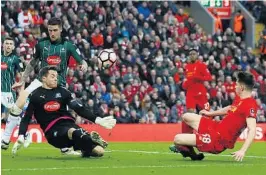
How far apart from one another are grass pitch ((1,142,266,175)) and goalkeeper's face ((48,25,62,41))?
197 centimetres

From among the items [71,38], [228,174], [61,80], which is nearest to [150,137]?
[71,38]

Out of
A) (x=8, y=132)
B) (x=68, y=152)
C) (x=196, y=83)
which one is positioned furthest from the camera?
(x=196, y=83)

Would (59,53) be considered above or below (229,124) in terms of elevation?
above

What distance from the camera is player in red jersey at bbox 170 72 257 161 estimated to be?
521 inches

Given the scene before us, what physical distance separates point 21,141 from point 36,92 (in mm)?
782

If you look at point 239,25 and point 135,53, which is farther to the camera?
point 239,25

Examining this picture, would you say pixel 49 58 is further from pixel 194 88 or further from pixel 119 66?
pixel 119 66

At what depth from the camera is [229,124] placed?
13.5 m

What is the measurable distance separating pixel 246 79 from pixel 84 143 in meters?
2.68

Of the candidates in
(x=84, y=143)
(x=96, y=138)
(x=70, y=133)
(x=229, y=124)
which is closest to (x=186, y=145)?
(x=229, y=124)

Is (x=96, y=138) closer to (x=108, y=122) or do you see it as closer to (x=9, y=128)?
(x=108, y=122)

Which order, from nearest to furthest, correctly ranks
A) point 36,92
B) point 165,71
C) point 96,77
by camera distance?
point 36,92
point 96,77
point 165,71

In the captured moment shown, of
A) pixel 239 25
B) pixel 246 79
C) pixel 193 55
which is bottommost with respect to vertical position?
pixel 239 25

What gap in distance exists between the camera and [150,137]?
Result: 2416cm
